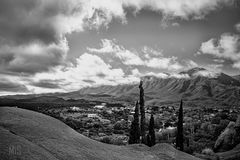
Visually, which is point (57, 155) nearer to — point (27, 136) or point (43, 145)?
point (43, 145)

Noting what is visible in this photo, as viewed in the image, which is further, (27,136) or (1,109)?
(1,109)

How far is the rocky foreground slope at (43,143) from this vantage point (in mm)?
8258

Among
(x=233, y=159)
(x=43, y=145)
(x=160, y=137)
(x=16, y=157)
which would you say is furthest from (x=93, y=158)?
(x=160, y=137)

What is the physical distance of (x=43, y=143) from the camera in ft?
33.3

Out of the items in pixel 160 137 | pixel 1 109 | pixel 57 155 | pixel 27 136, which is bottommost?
pixel 160 137

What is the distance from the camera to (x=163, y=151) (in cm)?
1622

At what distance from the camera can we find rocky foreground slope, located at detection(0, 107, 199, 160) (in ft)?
27.1

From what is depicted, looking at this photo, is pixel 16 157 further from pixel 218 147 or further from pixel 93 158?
pixel 218 147

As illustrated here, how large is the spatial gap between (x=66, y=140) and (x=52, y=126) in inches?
65.1

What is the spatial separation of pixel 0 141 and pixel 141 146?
11434 millimetres

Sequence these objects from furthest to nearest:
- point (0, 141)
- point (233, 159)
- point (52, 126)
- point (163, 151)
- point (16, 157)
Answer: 1. point (233, 159)
2. point (163, 151)
3. point (52, 126)
4. point (0, 141)
5. point (16, 157)

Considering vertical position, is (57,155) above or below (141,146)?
above

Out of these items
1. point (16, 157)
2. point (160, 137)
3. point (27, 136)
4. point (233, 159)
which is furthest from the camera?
point (160, 137)

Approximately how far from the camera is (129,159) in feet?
44.1
